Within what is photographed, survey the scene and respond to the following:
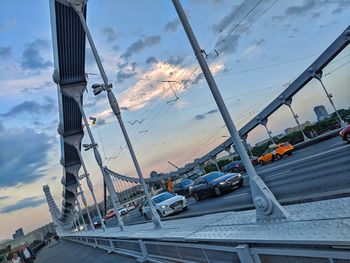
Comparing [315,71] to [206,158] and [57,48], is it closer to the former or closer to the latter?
[57,48]

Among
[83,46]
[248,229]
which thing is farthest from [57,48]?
[248,229]

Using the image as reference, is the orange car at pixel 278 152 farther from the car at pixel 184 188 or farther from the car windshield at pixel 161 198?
the car windshield at pixel 161 198

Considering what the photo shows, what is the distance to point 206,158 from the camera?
2756 inches

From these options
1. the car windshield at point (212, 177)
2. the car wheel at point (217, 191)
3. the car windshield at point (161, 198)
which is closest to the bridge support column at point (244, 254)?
the car wheel at point (217, 191)

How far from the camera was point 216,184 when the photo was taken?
64.8ft

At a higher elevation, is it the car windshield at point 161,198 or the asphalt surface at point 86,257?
the car windshield at point 161,198

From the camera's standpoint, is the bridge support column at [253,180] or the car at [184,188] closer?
the bridge support column at [253,180]

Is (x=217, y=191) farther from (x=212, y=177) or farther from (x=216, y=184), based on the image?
(x=212, y=177)

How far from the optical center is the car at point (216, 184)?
63.2ft

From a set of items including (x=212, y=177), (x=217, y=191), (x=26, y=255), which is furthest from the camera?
(x=212, y=177)

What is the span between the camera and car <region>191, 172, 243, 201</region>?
19266mm

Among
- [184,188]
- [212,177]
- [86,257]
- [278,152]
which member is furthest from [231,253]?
[184,188]

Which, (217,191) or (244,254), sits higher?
(217,191)

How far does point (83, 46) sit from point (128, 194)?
67.2 metres
